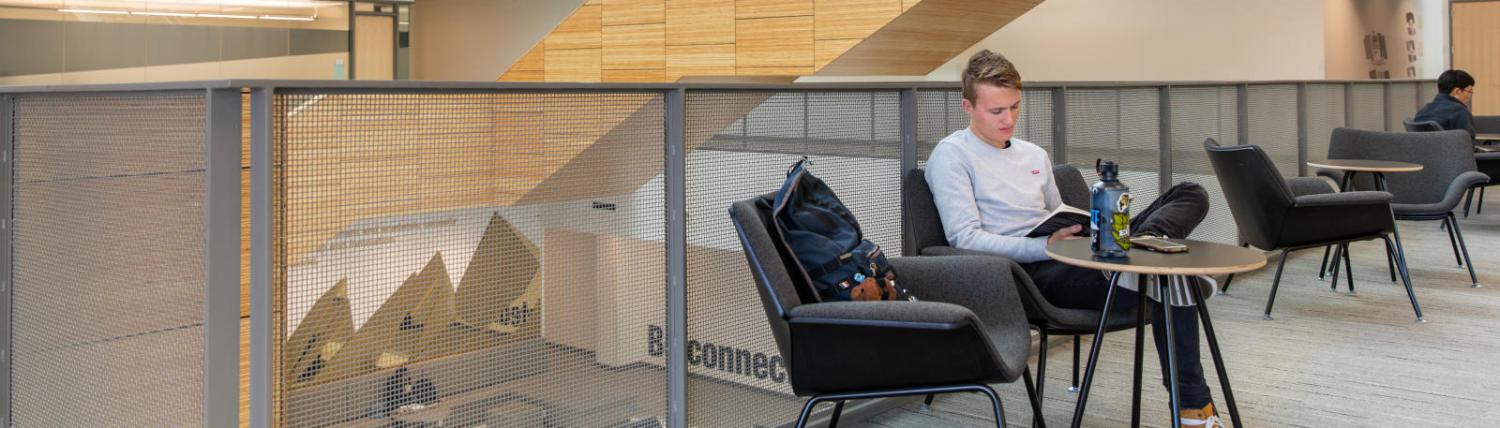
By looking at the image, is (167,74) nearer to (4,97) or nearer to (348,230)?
(4,97)

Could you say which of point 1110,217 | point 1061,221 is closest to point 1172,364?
point 1110,217

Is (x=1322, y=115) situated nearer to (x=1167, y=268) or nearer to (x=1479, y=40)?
(x=1167, y=268)

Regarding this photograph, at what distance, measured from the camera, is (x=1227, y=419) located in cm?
357

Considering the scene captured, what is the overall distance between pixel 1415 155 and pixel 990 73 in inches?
180

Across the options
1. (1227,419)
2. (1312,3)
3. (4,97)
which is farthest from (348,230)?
(1312,3)

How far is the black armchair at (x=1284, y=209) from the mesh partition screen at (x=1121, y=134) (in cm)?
35

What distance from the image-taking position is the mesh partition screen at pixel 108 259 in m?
2.36

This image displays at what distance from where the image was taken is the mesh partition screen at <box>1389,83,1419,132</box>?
9.06m

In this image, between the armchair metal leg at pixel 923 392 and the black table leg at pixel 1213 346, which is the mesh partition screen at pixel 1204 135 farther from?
the armchair metal leg at pixel 923 392

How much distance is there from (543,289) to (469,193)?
0.94ft

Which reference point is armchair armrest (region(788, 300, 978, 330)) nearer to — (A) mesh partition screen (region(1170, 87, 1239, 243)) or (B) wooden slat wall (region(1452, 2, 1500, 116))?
(A) mesh partition screen (region(1170, 87, 1239, 243))

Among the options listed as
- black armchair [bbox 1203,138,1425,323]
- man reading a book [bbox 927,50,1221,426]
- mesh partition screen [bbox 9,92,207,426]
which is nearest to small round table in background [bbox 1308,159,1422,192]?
black armchair [bbox 1203,138,1425,323]

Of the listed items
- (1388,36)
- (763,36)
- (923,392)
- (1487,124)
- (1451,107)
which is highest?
(1388,36)

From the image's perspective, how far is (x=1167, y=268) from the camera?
258 centimetres
